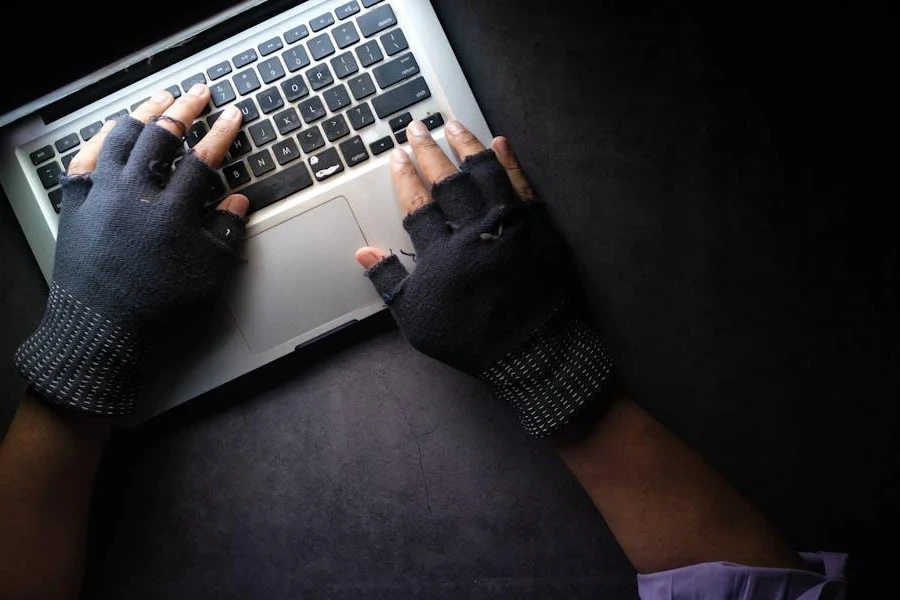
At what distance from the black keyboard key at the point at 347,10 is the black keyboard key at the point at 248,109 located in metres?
0.12

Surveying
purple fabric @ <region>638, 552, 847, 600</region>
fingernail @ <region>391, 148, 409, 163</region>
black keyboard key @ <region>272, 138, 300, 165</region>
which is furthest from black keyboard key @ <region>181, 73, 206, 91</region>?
purple fabric @ <region>638, 552, 847, 600</region>

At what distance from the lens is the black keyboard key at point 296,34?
0.57m

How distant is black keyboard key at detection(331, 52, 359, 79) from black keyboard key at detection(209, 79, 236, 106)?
0.35 ft

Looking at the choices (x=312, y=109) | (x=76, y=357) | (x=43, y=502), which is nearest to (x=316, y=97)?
(x=312, y=109)

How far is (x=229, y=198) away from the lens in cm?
57

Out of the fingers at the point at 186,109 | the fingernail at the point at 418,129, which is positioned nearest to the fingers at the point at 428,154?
the fingernail at the point at 418,129

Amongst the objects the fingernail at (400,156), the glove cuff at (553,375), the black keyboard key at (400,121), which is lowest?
the glove cuff at (553,375)

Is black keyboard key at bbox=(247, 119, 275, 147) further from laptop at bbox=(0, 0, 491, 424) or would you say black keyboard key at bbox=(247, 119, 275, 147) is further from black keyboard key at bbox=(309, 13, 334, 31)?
black keyboard key at bbox=(309, 13, 334, 31)

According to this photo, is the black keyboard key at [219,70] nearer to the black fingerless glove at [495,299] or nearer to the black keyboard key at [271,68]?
the black keyboard key at [271,68]

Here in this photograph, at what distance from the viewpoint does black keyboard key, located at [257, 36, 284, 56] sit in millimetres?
575

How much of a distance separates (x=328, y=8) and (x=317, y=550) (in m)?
0.59

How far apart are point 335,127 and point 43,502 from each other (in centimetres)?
48

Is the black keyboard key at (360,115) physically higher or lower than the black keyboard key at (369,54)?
lower

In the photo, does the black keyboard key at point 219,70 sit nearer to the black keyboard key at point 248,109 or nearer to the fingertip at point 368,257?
the black keyboard key at point 248,109
